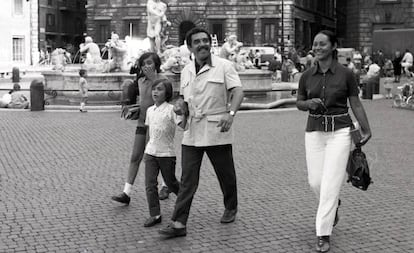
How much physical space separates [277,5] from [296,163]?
45792 millimetres

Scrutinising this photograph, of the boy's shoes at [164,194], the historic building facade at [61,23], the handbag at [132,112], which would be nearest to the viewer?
the handbag at [132,112]

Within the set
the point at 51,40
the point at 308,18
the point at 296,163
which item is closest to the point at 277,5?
the point at 308,18

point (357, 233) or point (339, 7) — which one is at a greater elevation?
point (339, 7)

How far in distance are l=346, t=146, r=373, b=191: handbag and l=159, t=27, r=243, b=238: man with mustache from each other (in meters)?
1.11

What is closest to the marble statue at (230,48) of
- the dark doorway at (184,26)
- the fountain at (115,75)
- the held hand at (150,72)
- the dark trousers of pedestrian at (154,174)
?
the fountain at (115,75)

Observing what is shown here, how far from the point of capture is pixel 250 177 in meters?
9.02

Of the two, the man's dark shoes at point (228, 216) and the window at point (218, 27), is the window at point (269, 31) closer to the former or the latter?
the window at point (218, 27)

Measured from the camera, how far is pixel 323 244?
564 centimetres

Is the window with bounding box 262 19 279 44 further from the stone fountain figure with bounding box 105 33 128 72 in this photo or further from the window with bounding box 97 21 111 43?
the stone fountain figure with bounding box 105 33 128 72

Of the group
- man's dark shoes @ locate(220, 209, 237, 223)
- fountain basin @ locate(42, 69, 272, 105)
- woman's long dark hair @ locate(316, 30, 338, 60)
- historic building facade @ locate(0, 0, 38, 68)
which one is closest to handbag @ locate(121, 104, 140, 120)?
man's dark shoes @ locate(220, 209, 237, 223)

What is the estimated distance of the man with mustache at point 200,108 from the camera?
602 centimetres

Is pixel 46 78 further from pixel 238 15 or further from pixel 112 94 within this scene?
pixel 238 15

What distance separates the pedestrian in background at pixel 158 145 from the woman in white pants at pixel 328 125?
4.54 feet

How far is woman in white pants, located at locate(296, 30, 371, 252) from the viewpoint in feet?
18.5
